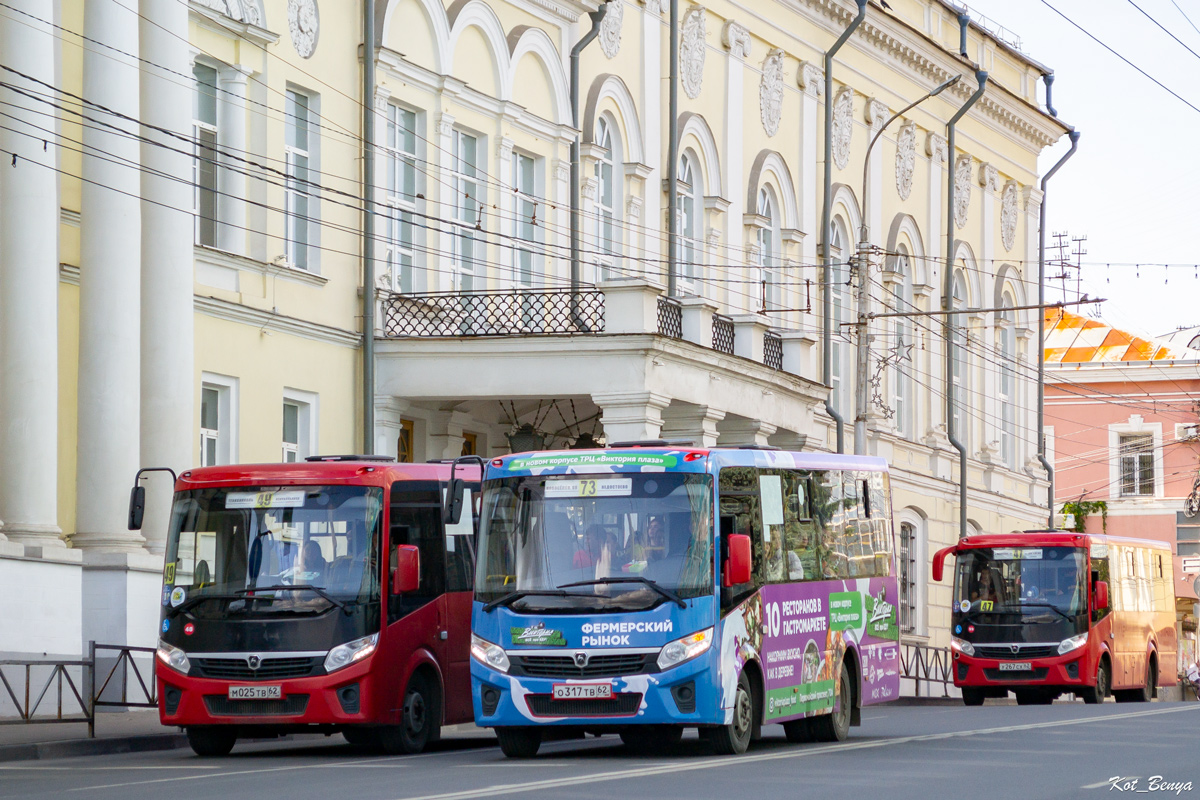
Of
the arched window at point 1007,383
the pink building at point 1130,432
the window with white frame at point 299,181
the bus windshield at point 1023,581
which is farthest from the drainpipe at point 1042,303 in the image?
the window with white frame at point 299,181

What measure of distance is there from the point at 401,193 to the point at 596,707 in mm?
15084

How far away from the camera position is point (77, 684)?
21281 millimetres

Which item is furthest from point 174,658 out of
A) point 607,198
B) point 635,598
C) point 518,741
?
point 607,198

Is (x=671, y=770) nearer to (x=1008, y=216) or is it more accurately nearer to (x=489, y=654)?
(x=489, y=654)

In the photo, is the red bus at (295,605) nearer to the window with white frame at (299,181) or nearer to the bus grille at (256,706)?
the bus grille at (256,706)

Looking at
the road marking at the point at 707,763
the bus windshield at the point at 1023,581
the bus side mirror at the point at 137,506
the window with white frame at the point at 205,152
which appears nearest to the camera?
the road marking at the point at 707,763

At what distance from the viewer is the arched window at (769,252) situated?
1651 inches

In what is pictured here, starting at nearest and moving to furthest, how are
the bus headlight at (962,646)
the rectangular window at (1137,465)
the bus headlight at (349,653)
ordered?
the bus headlight at (349,653)
the bus headlight at (962,646)
the rectangular window at (1137,465)

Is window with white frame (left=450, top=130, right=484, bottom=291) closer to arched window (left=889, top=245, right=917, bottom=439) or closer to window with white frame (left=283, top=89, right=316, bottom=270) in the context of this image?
window with white frame (left=283, top=89, right=316, bottom=270)

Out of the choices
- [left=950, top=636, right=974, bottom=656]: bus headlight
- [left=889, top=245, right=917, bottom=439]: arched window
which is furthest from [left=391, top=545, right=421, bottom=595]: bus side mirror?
[left=889, top=245, right=917, bottom=439]: arched window

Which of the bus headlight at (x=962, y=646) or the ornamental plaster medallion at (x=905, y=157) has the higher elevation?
the ornamental plaster medallion at (x=905, y=157)

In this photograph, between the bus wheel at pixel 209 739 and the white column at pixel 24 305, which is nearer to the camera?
the bus wheel at pixel 209 739

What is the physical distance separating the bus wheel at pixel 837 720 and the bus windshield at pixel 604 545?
3390 mm

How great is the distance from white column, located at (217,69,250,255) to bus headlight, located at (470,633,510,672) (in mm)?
11082
